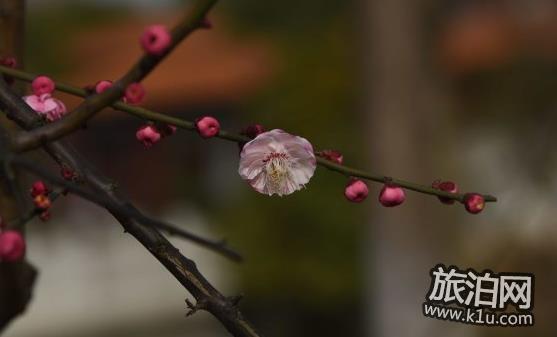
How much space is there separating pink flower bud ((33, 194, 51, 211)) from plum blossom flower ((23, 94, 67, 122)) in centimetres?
8

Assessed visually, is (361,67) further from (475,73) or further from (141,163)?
(141,163)

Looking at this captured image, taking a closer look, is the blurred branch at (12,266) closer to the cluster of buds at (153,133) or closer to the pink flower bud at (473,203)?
the cluster of buds at (153,133)

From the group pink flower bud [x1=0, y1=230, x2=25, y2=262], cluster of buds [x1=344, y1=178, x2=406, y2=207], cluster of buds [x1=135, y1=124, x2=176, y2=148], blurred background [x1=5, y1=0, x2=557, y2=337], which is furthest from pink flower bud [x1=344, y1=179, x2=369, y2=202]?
blurred background [x1=5, y1=0, x2=557, y2=337]

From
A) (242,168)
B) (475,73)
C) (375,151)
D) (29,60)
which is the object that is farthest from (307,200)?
(242,168)

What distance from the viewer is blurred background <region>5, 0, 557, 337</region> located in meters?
3.71

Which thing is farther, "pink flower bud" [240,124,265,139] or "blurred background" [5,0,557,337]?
"blurred background" [5,0,557,337]

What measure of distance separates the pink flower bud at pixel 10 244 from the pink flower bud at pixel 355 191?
21cm

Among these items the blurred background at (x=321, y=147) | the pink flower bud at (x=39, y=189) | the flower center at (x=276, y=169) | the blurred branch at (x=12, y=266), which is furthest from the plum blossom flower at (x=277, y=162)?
the blurred background at (x=321, y=147)

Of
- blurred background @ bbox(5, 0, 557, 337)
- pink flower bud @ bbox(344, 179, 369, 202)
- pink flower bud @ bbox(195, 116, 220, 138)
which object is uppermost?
blurred background @ bbox(5, 0, 557, 337)

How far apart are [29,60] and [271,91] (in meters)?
1.61

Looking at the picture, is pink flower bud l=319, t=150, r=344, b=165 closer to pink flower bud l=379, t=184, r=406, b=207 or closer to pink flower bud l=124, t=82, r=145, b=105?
pink flower bud l=379, t=184, r=406, b=207

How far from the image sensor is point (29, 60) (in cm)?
622

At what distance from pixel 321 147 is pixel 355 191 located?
420cm
